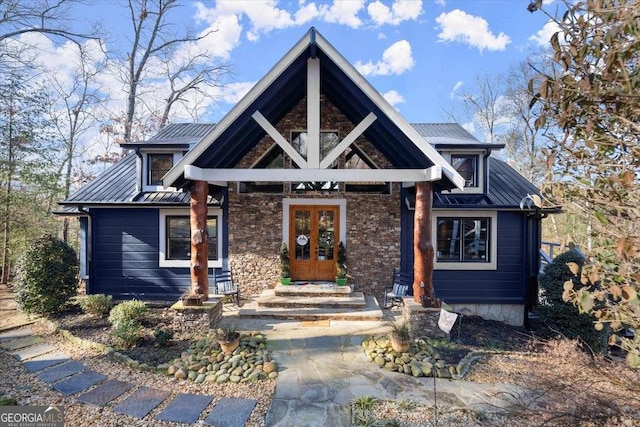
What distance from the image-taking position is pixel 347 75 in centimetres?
579

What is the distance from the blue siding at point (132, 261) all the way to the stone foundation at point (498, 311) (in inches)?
306

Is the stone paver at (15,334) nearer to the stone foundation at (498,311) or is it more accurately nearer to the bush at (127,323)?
the bush at (127,323)

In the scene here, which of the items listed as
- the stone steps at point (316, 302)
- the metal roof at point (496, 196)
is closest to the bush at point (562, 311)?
the metal roof at point (496, 196)

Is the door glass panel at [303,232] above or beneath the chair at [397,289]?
above

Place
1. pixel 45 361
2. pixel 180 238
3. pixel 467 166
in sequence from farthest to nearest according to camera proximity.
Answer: pixel 467 166 → pixel 180 238 → pixel 45 361

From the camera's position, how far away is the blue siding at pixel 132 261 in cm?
850

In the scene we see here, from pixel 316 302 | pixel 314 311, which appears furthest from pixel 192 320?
pixel 316 302

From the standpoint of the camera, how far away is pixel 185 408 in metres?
3.88

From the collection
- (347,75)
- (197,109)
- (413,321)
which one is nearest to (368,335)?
(413,321)

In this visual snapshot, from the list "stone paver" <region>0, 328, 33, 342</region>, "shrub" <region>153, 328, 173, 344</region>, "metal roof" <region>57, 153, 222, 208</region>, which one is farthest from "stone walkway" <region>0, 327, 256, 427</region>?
"metal roof" <region>57, 153, 222, 208</region>

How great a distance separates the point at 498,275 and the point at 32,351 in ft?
34.4

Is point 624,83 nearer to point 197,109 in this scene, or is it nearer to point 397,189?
point 397,189

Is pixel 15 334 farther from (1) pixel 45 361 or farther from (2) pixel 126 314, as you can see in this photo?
(2) pixel 126 314

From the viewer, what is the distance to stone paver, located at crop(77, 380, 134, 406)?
4.07 m
